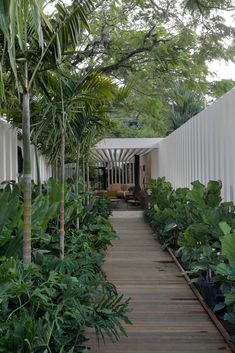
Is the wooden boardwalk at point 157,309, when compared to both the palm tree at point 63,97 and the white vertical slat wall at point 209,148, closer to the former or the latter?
the palm tree at point 63,97

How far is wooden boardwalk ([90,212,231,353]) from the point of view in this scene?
11.7 ft

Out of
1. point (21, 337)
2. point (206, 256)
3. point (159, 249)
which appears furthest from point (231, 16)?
point (21, 337)

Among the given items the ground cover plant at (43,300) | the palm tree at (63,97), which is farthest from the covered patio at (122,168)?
the ground cover plant at (43,300)

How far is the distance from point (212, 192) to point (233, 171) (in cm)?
32

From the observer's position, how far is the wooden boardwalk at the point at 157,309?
3.58m

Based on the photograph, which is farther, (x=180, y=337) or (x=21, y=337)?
(x=180, y=337)

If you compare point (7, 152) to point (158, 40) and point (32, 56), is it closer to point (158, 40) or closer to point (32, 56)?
point (158, 40)

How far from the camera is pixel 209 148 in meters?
6.62

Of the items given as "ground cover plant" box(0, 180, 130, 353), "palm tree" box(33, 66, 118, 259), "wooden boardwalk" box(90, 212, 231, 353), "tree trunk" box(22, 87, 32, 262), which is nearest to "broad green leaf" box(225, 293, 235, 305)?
"wooden boardwalk" box(90, 212, 231, 353)

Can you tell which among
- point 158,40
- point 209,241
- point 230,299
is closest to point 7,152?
point 158,40

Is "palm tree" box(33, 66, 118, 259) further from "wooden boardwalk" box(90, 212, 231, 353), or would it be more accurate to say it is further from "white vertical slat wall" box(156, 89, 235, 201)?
"white vertical slat wall" box(156, 89, 235, 201)

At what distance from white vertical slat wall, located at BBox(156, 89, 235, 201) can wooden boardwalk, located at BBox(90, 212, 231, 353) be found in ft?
4.22

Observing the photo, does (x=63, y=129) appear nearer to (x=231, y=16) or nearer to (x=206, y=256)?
(x=206, y=256)

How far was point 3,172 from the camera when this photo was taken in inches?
266
